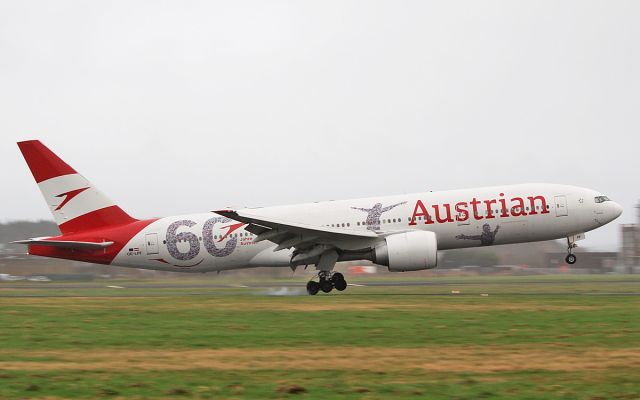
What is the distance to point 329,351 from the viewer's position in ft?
51.6

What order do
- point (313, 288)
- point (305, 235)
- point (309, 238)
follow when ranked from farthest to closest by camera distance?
point (313, 288) → point (309, 238) → point (305, 235)

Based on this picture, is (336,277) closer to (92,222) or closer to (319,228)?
(319,228)

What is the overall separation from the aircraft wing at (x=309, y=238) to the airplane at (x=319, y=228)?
0.04 m

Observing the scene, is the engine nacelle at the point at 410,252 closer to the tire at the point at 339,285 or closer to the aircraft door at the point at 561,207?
the tire at the point at 339,285

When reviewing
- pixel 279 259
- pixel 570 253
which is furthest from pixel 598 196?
pixel 279 259

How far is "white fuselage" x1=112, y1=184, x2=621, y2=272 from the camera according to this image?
33.6 metres

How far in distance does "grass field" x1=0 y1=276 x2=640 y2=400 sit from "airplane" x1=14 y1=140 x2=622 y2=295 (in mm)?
5881

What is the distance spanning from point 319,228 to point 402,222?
3890 mm

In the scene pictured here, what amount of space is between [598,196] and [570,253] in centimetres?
291

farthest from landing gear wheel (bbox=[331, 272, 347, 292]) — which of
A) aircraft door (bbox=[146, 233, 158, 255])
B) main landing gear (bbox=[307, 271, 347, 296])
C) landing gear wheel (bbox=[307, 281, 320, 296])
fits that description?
aircraft door (bbox=[146, 233, 158, 255])

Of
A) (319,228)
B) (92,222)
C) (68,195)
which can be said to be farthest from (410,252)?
(68,195)

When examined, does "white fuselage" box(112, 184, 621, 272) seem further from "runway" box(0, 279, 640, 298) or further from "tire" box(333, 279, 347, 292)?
"tire" box(333, 279, 347, 292)

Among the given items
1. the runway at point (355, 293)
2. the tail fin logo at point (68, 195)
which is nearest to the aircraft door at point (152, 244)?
the runway at point (355, 293)

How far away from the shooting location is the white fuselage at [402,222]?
33.6 meters
